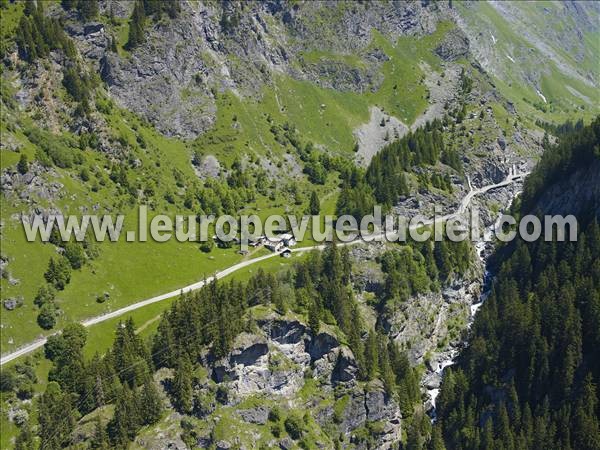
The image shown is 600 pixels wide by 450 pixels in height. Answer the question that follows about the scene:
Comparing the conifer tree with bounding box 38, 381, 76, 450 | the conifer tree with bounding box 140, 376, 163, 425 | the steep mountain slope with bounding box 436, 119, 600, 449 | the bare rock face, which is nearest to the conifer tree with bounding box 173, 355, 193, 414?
the conifer tree with bounding box 140, 376, 163, 425

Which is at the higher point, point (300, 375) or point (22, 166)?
point (22, 166)

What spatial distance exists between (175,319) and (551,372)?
85611 millimetres

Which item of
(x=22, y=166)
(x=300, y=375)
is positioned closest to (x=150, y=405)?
(x=300, y=375)

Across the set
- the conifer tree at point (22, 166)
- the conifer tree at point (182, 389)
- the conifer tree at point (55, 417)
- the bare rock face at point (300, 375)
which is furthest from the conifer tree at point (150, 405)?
the conifer tree at point (22, 166)

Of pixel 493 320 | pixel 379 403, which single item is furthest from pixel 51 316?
pixel 493 320

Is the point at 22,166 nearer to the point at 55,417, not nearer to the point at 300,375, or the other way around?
the point at 55,417

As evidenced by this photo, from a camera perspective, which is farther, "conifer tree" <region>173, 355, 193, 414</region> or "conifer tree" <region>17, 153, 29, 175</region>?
"conifer tree" <region>17, 153, 29, 175</region>

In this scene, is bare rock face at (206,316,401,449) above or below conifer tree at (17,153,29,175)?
below

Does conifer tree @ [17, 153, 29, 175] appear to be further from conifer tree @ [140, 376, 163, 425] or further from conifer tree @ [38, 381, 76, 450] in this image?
conifer tree @ [140, 376, 163, 425]

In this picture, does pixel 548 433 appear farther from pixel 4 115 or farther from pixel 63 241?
pixel 4 115

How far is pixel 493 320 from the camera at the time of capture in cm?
17925

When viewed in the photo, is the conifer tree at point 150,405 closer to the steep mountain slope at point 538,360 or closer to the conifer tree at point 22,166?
the steep mountain slope at point 538,360

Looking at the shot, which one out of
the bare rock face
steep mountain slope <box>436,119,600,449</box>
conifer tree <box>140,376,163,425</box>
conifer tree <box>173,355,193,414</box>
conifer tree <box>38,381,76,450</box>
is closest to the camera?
conifer tree <box>38,381,76,450</box>

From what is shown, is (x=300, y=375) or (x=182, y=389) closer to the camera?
(x=182, y=389)
